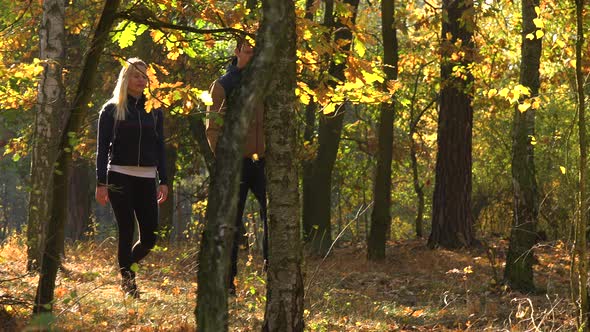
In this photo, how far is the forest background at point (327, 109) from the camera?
5.16 metres

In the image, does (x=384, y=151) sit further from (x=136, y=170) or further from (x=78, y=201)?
(x=78, y=201)

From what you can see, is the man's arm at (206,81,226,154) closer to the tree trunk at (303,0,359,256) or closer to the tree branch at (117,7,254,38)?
the tree branch at (117,7,254,38)

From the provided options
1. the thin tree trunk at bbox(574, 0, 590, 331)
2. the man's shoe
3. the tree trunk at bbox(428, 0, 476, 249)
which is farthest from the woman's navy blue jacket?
the tree trunk at bbox(428, 0, 476, 249)

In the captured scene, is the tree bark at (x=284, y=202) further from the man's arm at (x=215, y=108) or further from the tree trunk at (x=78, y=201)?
the tree trunk at (x=78, y=201)

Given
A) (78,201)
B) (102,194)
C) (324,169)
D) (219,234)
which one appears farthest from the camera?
(78,201)

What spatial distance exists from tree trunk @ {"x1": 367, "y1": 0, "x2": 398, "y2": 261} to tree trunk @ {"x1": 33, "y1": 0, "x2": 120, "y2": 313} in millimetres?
6797

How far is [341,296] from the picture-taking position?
8.24 meters

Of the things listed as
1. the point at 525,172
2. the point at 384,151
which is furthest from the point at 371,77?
the point at 384,151

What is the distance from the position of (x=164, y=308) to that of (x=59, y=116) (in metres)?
3.63

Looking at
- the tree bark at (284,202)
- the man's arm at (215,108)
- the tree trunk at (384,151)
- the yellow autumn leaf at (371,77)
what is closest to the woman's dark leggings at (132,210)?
the man's arm at (215,108)

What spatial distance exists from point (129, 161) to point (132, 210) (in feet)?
1.35

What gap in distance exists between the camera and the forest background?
203 inches

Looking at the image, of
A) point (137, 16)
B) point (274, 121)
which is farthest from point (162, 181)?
point (274, 121)

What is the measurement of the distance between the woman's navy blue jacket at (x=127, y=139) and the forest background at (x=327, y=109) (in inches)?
12.7
